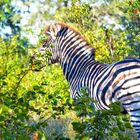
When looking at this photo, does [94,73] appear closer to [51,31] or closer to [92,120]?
[51,31]

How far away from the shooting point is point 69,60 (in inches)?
271

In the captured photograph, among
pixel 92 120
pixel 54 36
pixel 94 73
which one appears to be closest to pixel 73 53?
pixel 54 36

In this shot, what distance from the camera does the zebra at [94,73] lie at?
4.87 m

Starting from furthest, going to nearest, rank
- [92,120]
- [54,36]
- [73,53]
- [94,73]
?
[54,36] → [73,53] → [94,73] → [92,120]

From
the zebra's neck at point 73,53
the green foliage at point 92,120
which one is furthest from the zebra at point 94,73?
the green foliage at point 92,120

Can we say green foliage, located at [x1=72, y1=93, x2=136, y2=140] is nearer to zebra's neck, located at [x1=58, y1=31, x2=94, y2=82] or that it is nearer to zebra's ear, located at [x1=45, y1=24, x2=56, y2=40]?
zebra's neck, located at [x1=58, y1=31, x2=94, y2=82]

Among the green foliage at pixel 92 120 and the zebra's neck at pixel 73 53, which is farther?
the zebra's neck at pixel 73 53

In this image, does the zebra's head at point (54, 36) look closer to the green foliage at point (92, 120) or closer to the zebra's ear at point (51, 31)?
the zebra's ear at point (51, 31)

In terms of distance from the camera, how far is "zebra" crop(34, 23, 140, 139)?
192 inches

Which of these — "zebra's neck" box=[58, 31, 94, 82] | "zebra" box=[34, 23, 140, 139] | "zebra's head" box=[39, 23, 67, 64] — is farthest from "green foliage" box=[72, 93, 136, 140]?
"zebra's head" box=[39, 23, 67, 64]

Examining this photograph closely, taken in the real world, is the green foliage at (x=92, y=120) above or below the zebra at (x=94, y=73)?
below

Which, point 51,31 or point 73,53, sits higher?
point 51,31

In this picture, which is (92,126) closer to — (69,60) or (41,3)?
(69,60)

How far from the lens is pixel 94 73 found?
5727 mm
